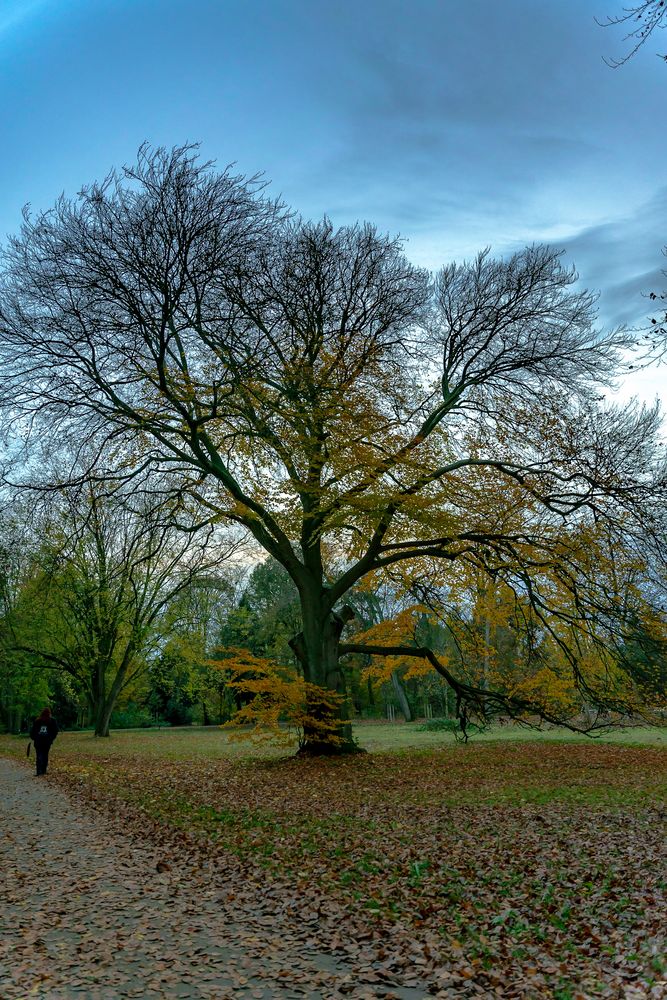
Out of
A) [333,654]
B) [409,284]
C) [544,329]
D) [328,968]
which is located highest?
[409,284]

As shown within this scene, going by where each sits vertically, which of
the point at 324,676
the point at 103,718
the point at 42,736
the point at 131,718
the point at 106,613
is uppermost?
the point at 106,613

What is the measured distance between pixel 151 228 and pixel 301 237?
449 cm

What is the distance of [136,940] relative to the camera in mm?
6016

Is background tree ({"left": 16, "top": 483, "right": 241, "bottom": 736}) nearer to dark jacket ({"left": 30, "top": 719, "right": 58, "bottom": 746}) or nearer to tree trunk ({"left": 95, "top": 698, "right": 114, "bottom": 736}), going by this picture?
tree trunk ({"left": 95, "top": 698, "right": 114, "bottom": 736})

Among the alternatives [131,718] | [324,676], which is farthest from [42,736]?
[131,718]

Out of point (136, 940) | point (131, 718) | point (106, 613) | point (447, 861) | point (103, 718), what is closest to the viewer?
point (136, 940)

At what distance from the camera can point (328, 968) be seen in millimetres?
5496

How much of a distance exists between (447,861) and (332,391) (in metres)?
10.4

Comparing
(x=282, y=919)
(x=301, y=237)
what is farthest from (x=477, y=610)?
(x=282, y=919)

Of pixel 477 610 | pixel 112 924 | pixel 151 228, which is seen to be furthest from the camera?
pixel 477 610

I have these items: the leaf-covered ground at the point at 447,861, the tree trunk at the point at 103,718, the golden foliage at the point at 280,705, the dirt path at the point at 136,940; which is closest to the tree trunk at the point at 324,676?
the golden foliage at the point at 280,705

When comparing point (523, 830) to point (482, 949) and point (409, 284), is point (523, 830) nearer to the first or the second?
point (482, 949)

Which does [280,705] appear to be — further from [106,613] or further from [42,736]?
[106,613]

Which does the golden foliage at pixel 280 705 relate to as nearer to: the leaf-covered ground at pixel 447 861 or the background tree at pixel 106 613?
the leaf-covered ground at pixel 447 861
